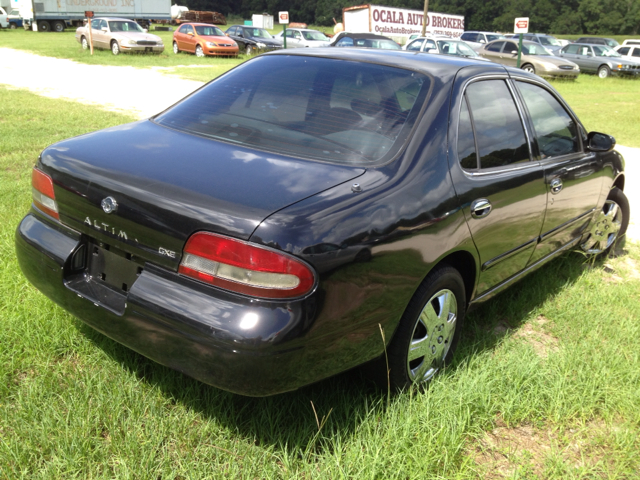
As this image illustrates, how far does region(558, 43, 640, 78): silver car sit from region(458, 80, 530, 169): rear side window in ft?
→ 86.0

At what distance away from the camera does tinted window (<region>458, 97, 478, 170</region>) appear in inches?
114

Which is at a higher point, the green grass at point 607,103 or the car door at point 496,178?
the car door at point 496,178

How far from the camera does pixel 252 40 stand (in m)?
27.7

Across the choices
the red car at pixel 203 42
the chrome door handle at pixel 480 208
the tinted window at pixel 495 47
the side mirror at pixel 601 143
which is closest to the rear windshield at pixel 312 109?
the chrome door handle at pixel 480 208

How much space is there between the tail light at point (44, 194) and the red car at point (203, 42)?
77.9 ft

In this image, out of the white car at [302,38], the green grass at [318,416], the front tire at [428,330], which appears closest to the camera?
the green grass at [318,416]

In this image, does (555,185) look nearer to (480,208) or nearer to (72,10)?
(480,208)

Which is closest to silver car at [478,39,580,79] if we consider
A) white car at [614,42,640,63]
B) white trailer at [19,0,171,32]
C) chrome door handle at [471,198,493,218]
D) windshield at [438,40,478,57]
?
windshield at [438,40,478,57]

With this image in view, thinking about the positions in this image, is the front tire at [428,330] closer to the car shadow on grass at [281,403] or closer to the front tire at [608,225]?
the car shadow on grass at [281,403]

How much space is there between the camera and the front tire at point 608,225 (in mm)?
4754

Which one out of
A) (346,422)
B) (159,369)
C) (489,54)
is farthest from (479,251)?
(489,54)

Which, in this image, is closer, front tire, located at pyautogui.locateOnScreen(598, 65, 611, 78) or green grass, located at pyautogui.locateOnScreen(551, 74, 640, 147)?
green grass, located at pyautogui.locateOnScreen(551, 74, 640, 147)

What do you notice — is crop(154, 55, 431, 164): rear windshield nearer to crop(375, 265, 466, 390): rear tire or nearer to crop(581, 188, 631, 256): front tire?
crop(375, 265, 466, 390): rear tire

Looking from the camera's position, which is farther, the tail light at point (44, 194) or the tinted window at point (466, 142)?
the tinted window at point (466, 142)
